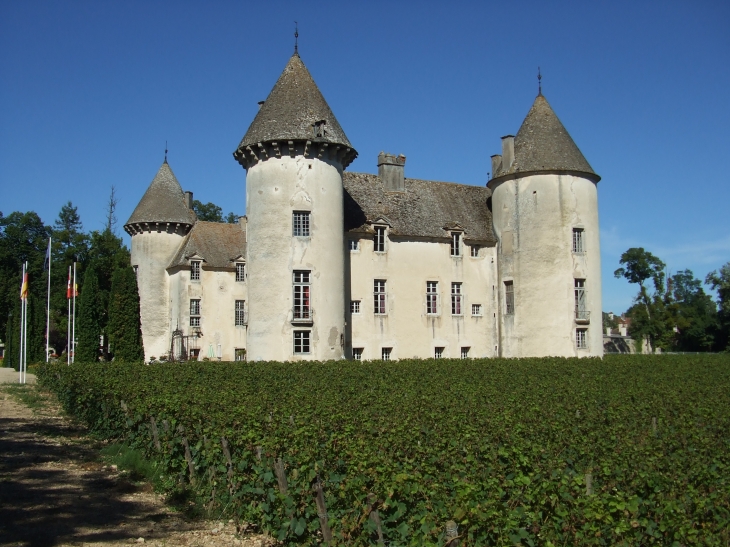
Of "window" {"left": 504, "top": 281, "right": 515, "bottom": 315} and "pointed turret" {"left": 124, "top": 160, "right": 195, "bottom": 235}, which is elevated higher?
"pointed turret" {"left": 124, "top": 160, "right": 195, "bottom": 235}

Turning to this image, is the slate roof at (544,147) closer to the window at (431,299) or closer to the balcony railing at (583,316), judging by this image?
the window at (431,299)

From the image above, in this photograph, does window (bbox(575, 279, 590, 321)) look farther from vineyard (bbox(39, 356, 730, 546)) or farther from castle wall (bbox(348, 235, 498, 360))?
vineyard (bbox(39, 356, 730, 546))

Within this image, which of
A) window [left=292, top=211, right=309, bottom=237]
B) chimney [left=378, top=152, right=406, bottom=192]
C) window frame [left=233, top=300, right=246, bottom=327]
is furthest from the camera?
window frame [left=233, top=300, right=246, bottom=327]

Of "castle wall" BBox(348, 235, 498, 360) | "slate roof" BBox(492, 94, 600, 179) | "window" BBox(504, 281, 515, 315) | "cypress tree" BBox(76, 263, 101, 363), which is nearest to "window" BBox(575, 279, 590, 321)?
"window" BBox(504, 281, 515, 315)

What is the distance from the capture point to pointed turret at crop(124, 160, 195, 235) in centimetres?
4106

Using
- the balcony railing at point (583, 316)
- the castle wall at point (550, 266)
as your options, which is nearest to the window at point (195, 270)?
the castle wall at point (550, 266)

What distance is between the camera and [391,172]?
117 ft

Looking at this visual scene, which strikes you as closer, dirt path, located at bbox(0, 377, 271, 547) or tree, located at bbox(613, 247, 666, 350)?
dirt path, located at bbox(0, 377, 271, 547)

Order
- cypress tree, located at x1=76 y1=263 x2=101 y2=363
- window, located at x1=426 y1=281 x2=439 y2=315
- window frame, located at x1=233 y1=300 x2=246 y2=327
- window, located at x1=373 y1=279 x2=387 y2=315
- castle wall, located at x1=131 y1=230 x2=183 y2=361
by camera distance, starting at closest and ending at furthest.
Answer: cypress tree, located at x1=76 y1=263 x2=101 y2=363, window, located at x1=373 y1=279 x2=387 y2=315, window, located at x1=426 y1=281 x2=439 y2=315, castle wall, located at x1=131 y1=230 x2=183 y2=361, window frame, located at x1=233 y1=300 x2=246 y2=327

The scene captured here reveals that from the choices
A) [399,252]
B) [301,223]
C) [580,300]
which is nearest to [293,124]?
[301,223]

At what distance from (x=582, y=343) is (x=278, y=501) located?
2688 cm

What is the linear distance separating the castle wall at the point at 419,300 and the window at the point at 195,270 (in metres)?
12.2

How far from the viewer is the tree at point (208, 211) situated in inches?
2879

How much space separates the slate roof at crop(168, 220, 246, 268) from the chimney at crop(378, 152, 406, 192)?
36.0 feet
